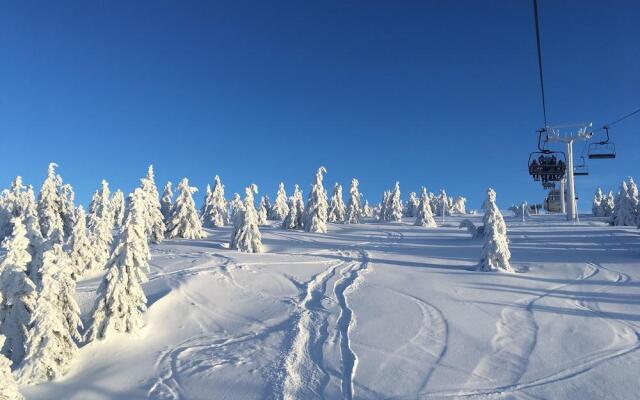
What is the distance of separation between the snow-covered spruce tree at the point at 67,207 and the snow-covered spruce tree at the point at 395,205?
2066 inches

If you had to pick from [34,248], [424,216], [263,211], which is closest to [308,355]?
[34,248]

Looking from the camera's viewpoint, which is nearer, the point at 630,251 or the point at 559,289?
the point at 559,289

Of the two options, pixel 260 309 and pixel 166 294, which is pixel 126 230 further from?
pixel 260 309

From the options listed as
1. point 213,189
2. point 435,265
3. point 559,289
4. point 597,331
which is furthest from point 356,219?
point 597,331

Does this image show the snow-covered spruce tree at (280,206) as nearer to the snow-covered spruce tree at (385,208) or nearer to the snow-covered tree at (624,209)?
the snow-covered spruce tree at (385,208)

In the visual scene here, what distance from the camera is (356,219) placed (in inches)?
3132

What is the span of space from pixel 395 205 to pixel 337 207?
37.0ft

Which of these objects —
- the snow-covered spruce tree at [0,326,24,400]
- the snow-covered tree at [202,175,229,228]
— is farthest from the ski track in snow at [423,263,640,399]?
the snow-covered tree at [202,175,229,228]

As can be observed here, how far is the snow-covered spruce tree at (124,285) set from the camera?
18344mm

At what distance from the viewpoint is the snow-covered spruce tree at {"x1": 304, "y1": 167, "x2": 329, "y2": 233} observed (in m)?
56.2

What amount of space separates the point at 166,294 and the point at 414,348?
13.4 metres

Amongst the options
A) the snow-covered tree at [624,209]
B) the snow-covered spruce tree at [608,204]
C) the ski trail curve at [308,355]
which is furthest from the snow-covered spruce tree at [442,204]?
the ski trail curve at [308,355]

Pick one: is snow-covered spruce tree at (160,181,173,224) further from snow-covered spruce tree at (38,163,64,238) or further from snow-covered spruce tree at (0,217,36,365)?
snow-covered spruce tree at (0,217,36,365)

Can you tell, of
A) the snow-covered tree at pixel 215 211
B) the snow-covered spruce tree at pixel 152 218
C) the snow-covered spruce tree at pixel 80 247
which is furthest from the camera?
the snow-covered tree at pixel 215 211
